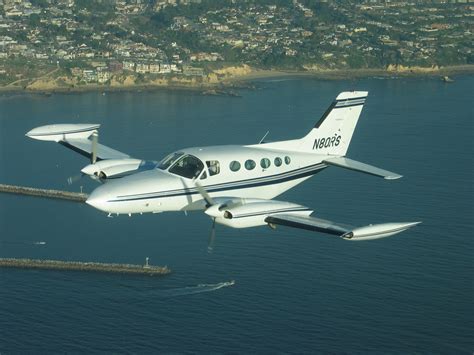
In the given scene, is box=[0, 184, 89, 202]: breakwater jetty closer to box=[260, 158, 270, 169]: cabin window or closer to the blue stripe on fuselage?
the blue stripe on fuselage

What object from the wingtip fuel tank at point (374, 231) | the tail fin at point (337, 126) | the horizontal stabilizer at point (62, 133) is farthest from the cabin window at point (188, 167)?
the horizontal stabilizer at point (62, 133)

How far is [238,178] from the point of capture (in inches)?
1719

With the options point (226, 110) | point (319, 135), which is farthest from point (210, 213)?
point (226, 110)

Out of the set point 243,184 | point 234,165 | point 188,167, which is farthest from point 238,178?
point 188,167

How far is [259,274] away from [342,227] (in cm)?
3032

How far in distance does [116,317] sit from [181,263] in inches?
379

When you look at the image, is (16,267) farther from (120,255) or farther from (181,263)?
(181,263)

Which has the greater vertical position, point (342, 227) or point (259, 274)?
point (342, 227)

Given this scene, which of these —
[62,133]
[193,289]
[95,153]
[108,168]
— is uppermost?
[95,153]

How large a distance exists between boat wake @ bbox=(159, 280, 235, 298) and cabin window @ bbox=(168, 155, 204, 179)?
1026 inches

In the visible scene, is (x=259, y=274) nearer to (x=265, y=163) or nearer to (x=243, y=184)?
(x=265, y=163)

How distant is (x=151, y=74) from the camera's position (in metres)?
190

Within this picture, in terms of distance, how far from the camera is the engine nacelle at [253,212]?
131ft

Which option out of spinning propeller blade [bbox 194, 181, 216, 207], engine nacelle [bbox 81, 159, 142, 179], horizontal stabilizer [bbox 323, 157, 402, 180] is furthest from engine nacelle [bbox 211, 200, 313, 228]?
engine nacelle [bbox 81, 159, 142, 179]
